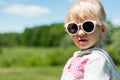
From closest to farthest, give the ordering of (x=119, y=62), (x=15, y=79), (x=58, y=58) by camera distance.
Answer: (x=15, y=79), (x=119, y=62), (x=58, y=58)

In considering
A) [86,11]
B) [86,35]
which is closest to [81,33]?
[86,35]

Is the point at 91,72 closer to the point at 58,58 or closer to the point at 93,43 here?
the point at 93,43

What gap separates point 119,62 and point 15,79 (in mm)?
7450

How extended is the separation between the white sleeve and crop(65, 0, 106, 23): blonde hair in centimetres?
26

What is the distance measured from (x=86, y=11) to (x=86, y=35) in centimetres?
15

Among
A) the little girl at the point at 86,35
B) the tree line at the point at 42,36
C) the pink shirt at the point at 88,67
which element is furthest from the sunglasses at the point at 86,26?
the tree line at the point at 42,36

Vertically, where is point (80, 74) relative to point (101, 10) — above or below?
below

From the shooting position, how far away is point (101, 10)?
279cm

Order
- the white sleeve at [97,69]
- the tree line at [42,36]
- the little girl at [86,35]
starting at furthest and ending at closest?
1. the tree line at [42,36]
2. the little girl at [86,35]
3. the white sleeve at [97,69]

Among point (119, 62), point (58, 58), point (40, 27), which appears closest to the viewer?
point (119, 62)

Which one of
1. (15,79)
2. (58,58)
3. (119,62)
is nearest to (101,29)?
(15,79)

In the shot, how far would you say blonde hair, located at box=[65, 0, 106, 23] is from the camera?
9.02 feet

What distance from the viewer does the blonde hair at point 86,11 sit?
2748 millimetres

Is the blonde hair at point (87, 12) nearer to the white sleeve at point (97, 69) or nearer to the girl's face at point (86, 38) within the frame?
the girl's face at point (86, 38)
